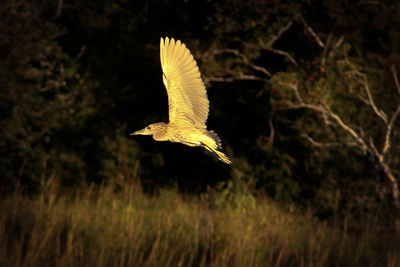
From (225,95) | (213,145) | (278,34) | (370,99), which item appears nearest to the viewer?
(213,145)

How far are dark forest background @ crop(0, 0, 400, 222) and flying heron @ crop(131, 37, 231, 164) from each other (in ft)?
15.8

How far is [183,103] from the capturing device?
7.27 ft

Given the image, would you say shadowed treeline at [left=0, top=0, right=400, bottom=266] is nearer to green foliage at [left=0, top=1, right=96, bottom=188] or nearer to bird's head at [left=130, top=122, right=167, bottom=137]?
green foliage at [left=0, top=1, right=96, bottom=188]

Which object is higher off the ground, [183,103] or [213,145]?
[183,103]

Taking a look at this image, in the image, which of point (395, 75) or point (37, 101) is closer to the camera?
point (395, 75)

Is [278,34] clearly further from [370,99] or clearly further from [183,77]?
[183,77]

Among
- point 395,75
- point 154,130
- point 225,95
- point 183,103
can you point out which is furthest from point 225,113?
point 154,130

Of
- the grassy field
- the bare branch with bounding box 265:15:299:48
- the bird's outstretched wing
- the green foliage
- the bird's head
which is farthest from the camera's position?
the green foliage

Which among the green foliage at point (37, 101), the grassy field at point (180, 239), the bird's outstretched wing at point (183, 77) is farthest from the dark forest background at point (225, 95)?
the bird's outstretched wing at point (183, 77)

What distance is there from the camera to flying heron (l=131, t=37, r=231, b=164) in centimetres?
195

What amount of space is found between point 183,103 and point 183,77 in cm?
21

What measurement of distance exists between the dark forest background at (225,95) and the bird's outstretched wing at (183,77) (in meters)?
4.82

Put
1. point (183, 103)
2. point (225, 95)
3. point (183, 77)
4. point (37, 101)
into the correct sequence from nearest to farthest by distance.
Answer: point (183, 103), point (183, 77), point (37, 101), point (225, 95)

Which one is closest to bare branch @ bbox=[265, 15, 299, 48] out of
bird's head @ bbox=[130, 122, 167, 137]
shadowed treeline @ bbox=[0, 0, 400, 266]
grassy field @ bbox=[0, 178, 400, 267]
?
shadowed treeline @ bbox=[0, 0, 400, 266]
